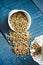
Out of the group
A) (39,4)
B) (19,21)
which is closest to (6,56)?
(19,21)

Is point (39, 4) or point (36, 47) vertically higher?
point (39, 4)

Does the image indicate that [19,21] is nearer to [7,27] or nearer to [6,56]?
[7,27]

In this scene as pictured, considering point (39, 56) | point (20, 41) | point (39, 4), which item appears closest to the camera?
point (39, 56)

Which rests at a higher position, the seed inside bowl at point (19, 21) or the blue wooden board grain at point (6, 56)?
the seed inside bowl at point (19, 21)

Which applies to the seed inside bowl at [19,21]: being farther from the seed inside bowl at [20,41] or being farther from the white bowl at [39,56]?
the white bowl at [39,56]

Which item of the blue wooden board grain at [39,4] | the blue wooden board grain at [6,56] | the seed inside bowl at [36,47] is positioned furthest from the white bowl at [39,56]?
the blue wooden board grain at [39,4]
